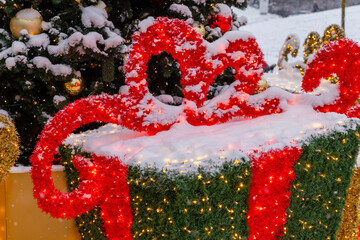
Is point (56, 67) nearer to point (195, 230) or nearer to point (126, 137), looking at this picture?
point (126, 137)

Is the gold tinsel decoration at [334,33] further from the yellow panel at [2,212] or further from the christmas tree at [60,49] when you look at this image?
the yellow panel at [2,212]

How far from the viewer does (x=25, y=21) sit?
3068 millimetres

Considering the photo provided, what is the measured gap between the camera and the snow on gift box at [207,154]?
7.54 feet

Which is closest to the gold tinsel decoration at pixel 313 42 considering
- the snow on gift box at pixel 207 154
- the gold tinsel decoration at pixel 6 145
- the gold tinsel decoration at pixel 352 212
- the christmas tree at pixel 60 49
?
the christmas tree at pixel 60 49

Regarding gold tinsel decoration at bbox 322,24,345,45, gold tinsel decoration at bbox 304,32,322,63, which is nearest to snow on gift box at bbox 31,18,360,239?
gold tinsel decoration at bbox 322,24,345,45

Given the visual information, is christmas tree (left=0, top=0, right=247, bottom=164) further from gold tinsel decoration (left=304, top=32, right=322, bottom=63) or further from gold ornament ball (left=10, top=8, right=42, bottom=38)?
gold tinsel decoration (left=304, top=32, right=322, bottom=63)

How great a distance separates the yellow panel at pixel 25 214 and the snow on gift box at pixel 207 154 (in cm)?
72

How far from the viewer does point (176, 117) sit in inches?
113

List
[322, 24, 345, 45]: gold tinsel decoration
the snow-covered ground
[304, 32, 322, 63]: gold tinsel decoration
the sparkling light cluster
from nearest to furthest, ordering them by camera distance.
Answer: the sparkling light cluster
[322, 24, 345, 45]: gold tinsel decoration
[304, 32, 322, 63]: gold tinsel decoration
the snow-covered ground

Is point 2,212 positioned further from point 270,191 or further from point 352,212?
point 352,212

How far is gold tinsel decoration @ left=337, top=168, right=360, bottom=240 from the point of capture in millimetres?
3254

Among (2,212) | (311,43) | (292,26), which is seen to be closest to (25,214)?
(2,212)

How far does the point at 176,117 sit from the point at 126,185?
692mm

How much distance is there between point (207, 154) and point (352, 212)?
1694mm
